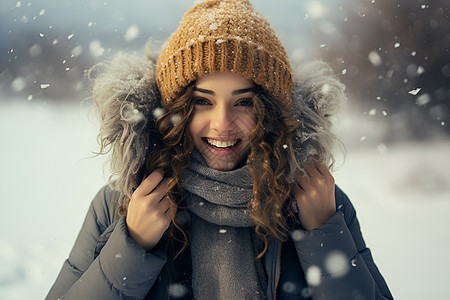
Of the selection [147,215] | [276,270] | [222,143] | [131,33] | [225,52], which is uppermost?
[131,33]

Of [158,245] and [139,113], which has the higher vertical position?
A: [139,113]

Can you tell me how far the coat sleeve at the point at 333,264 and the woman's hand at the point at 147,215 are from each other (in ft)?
1.74

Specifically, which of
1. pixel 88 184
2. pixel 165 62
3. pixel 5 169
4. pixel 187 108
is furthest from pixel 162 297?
pixel 5 169

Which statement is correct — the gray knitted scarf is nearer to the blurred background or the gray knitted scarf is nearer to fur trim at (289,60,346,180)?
fur trim at (289,60,346,180)

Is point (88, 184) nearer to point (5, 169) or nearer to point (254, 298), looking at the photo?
point (5, 169)

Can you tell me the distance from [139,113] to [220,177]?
16.4 inches

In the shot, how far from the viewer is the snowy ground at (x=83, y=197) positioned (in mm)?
2791

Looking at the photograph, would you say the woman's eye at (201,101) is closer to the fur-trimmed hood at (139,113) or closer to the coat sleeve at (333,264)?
the fur-trimmed hood at (139,113)

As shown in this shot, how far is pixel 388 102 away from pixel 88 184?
398 cm

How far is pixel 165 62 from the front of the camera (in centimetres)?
135

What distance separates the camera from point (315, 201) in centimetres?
133

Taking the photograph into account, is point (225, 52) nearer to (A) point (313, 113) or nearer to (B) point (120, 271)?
(A) point (313, 113)

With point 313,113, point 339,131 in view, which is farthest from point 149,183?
point 339,131

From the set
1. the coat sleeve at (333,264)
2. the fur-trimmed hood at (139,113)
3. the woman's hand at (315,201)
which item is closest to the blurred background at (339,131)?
the fur-trimmed hood at (139,113)
